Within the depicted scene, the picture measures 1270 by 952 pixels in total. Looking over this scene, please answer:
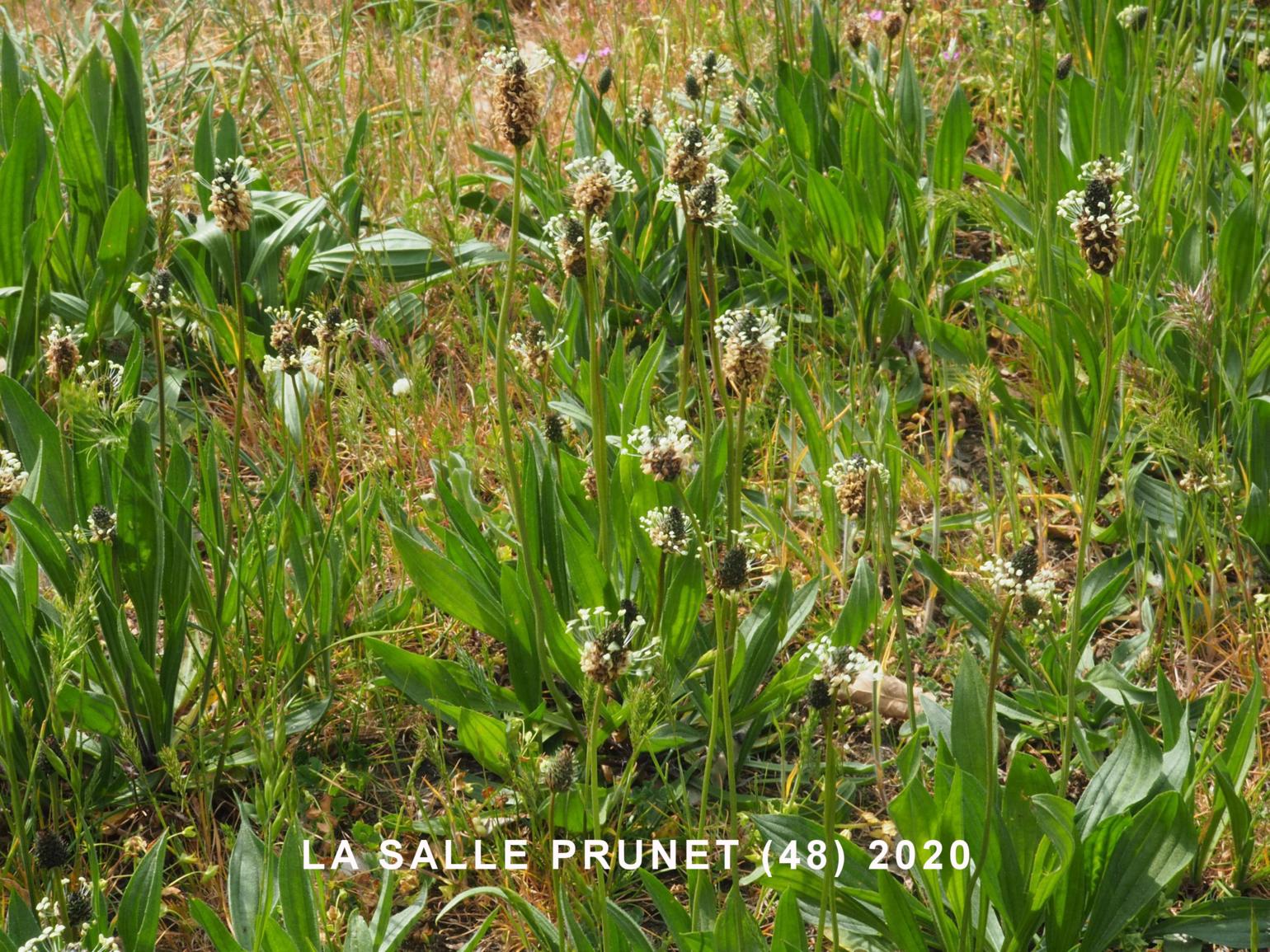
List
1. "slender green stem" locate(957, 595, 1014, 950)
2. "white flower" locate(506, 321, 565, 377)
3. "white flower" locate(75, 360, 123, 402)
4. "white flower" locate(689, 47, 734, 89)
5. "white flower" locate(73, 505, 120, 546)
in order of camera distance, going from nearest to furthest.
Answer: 1. "slender green stem" locate(957, 595, 1014, 950)
2. "white flower" locate(73, 505, 120, 546)
3. "white flower" locate(75, 360, 123, 402)
4. "white flower" locate(506, 321, 565, 377)
5. "white flower" locate(689, 47, 734, 89)

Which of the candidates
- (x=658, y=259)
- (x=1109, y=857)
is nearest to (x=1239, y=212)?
(x=658, y=259)

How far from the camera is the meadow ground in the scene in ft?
5.67

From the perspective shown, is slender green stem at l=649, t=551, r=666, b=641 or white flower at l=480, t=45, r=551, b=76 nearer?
white flower at l=480, t=45, r=551, b=76

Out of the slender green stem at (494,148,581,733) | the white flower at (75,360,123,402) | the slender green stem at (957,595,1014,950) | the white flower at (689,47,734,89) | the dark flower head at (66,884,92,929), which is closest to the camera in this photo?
the slender green stem at (957,595,1014,950)

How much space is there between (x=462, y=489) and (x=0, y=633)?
0.79 metres

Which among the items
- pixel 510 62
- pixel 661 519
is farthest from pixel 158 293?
pixel 661 519

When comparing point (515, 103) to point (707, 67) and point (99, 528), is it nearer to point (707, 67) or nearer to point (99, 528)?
point (99, 528)

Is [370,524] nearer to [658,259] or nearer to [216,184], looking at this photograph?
[216,184]

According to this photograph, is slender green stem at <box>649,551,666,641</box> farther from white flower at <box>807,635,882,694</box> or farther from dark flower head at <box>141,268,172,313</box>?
dark flower head at <box>141,268,172,313</box>

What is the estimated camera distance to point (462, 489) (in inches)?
94.5

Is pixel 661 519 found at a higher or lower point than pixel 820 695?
higher

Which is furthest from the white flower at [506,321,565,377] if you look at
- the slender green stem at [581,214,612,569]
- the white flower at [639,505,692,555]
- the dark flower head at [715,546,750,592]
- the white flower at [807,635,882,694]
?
the white flower at [807,635,882,694]

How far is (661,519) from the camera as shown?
189 centimetres

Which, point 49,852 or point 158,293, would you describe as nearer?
point 49,852
